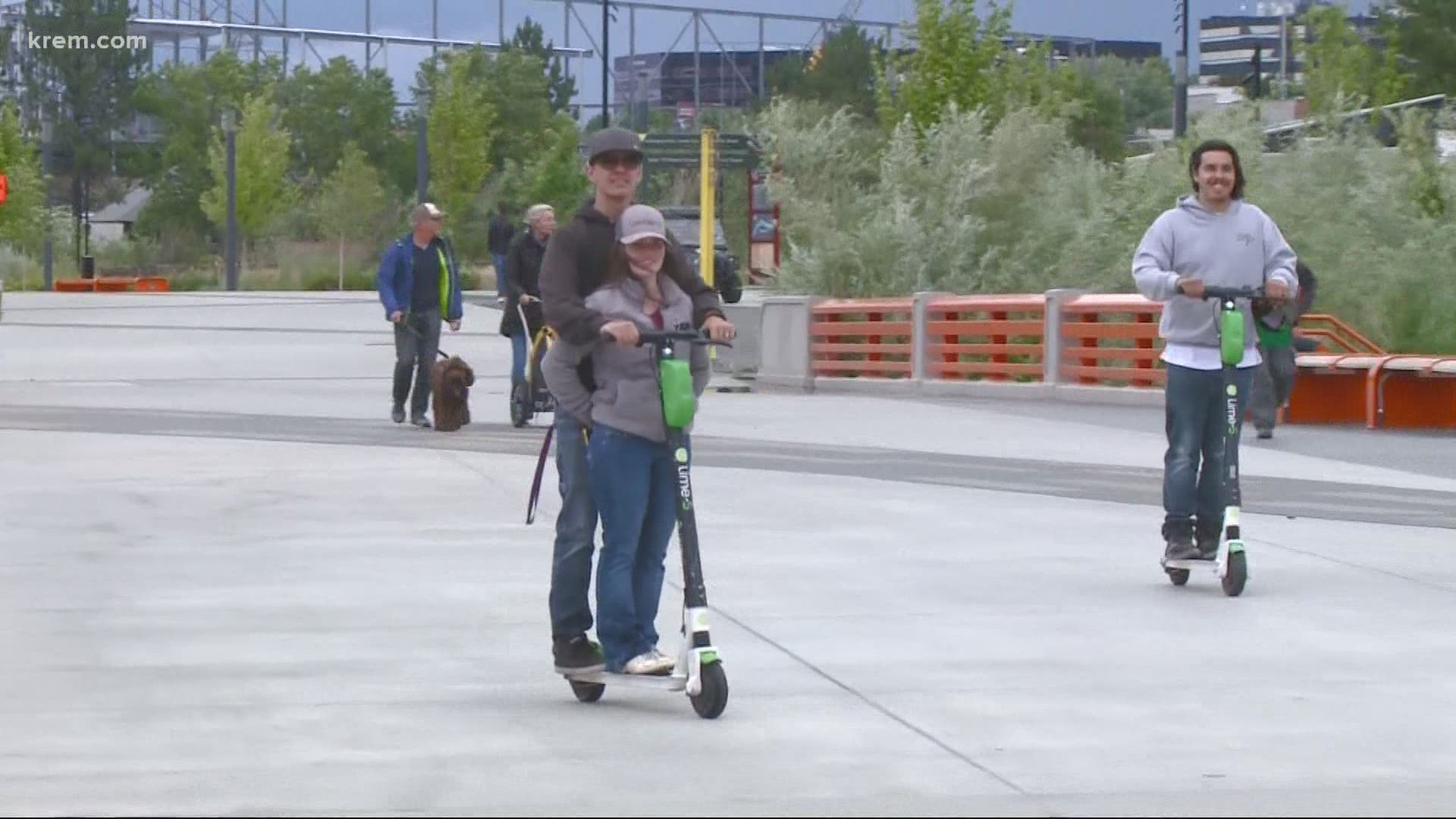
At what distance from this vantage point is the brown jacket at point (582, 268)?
7477mm

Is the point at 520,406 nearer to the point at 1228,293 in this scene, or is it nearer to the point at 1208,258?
the point at 1208,258

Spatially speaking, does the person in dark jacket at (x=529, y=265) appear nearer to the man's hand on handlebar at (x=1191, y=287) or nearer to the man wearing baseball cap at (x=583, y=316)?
the man's hand on handlebar at (x=1191, y=287)

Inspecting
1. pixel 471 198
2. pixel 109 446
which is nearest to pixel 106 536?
pixel 109 446

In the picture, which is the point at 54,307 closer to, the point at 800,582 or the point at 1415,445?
the point at 1415,445

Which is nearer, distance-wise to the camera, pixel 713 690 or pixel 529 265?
pixel 713 690

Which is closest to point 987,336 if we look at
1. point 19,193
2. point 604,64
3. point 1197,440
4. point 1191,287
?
point 1197,440

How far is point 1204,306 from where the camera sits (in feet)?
33.6

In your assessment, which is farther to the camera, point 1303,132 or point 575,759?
point 1303,132

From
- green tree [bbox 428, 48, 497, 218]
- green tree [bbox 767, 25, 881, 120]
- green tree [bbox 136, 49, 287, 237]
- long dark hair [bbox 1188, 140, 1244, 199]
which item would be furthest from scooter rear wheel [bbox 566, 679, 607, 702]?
green tree [bbox 767, 25, 881, 120]

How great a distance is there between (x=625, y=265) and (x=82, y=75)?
3128 inches

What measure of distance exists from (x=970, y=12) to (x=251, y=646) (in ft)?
99.9

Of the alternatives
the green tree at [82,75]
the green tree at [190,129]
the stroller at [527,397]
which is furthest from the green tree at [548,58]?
the stroller at [527,397]

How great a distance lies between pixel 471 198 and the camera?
231 ft

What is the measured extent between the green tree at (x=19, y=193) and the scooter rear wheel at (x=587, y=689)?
55.3 m
